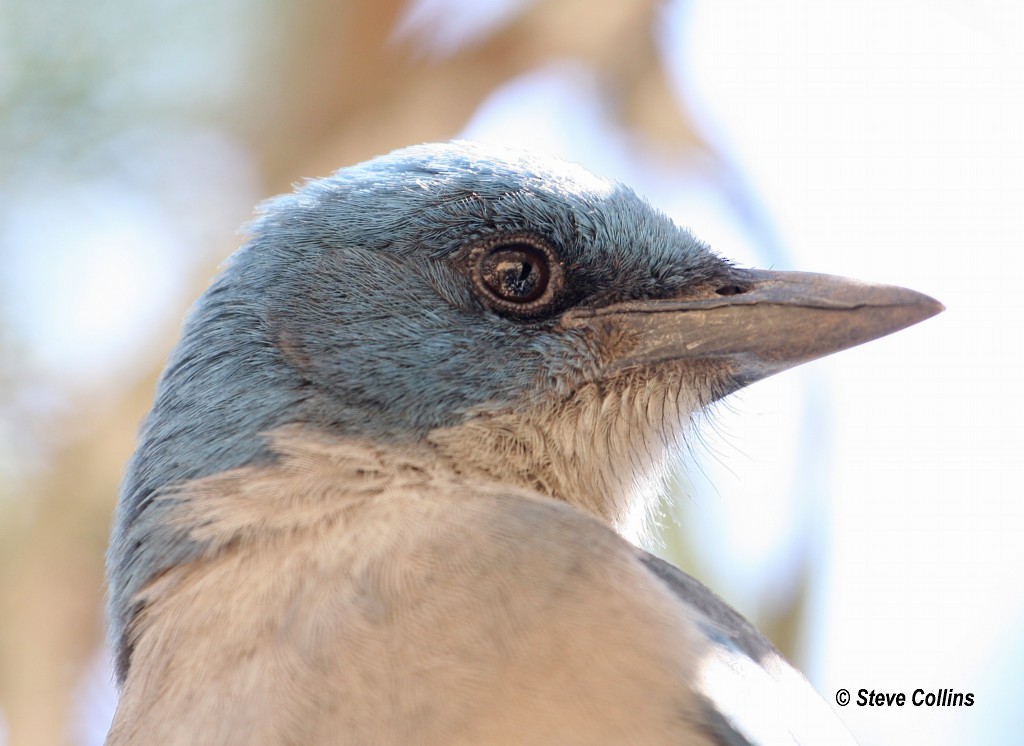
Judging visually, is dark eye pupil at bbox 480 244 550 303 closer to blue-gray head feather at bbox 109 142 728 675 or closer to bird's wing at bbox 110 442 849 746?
blue-gray head feather at bbox 109 142 728 675

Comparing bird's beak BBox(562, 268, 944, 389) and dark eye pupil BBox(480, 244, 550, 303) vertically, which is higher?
dark eye pupil BBox(480, 244, 550, 303)

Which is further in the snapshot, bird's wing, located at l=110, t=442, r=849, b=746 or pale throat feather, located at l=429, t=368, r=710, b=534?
pale throat feather, located at l=429, t=368, r=710, b=534

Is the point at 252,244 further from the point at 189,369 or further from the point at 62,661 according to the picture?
the point at 62,661

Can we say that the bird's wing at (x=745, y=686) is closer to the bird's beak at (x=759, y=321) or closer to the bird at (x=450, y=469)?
the bird at (x=450, y=469)

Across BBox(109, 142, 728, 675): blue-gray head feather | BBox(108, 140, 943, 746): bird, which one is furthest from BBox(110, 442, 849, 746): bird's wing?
BBox(109, 142, 728, 675): blue-gray head feather

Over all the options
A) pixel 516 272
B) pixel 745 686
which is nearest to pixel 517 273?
pixel 516 272

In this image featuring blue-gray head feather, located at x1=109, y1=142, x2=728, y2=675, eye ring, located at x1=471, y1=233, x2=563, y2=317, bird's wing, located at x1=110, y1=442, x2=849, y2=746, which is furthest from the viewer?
eye ring, located at x1=471, y1=233, x2=563, y2=317

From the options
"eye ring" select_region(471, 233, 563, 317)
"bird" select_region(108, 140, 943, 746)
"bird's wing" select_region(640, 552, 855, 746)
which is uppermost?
"eye ring" select_region(471, 233, 563, 317)

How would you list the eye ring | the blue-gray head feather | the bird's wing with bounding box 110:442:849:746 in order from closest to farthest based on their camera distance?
the bird's wing with bounding box 110:442:849:746, the blue-gray head feather, the eye ring
